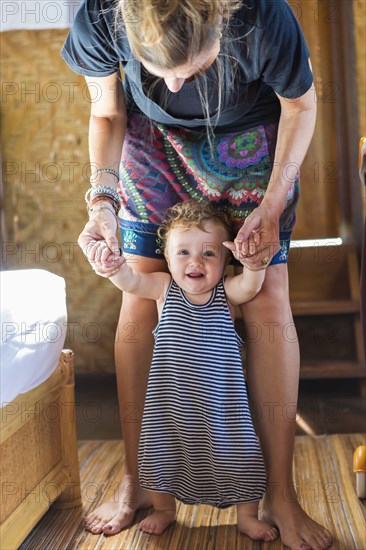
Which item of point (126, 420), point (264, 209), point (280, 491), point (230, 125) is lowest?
point (280, 491)

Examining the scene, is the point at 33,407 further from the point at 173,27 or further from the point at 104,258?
the point at 173,27

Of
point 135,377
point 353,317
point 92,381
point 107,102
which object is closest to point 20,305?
point 135,377

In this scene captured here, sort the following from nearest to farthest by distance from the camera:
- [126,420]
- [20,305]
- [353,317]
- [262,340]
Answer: [20,305]
[262,340]
[126,420]
[353,317]

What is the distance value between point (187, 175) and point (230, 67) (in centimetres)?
27

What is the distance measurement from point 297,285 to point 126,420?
147 cm

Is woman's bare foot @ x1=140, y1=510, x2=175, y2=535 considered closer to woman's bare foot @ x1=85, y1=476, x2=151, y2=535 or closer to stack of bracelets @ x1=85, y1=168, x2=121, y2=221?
woman's bare foot @ x1=85, y1=476, x2=151, y2=535

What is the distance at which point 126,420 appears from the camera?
1.62 meters

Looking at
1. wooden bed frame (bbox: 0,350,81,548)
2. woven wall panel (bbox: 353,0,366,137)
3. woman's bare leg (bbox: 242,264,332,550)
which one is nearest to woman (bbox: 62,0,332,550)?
woman's bare leg (bbox: 242,264,332,550)

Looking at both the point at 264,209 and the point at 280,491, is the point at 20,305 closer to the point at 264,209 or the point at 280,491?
the point at 264,209

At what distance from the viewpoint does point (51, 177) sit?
2811 mm

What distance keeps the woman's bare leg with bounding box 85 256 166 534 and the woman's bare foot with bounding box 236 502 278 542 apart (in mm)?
241

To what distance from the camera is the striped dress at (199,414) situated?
149cm

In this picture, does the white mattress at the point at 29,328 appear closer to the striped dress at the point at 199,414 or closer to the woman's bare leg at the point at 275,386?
the striped dress at the point at 199,414

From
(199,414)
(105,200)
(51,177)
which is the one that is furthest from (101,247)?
(51,177)
